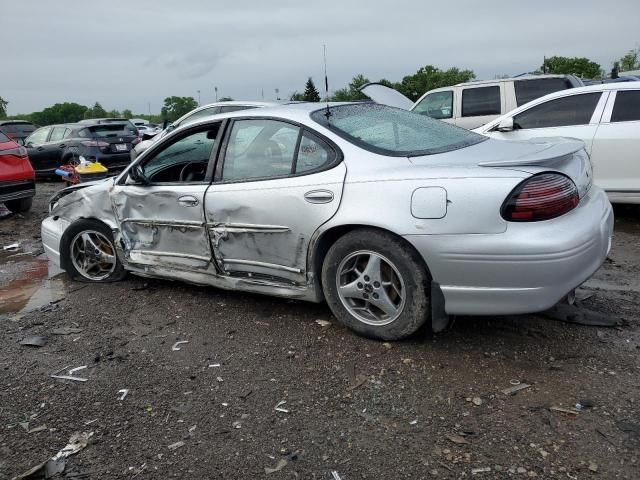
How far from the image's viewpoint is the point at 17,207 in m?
9.57

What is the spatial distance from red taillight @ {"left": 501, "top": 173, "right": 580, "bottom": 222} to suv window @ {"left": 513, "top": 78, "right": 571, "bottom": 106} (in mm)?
8249

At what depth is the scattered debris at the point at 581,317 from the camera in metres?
3.67

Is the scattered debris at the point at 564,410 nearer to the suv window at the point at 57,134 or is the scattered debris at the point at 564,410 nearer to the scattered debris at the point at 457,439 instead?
the scattered debris at the point at 457,439

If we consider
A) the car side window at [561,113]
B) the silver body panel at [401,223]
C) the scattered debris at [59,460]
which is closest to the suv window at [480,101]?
the car side window at [561,113]

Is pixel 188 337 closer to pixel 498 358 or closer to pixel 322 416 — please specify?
pixel 322 416

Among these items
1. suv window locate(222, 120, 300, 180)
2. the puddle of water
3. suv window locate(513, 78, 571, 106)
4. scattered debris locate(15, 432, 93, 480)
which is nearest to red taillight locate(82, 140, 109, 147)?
the puddle of water

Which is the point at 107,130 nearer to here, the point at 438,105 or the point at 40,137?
the point at 40,137

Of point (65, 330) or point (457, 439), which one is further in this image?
point (65, 330)

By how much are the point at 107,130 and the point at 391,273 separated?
12.3m

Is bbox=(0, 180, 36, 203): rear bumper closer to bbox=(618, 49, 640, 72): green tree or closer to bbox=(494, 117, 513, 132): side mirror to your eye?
bbox=(494, 117, 513, 132): side mirror

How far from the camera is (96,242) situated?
5129mm

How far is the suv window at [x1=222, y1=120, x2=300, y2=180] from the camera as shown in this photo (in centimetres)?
383

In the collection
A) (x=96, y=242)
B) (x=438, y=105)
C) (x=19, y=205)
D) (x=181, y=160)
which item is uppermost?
(x=438, y=105)

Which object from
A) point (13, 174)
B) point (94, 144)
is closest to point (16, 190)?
point (13, 174)
